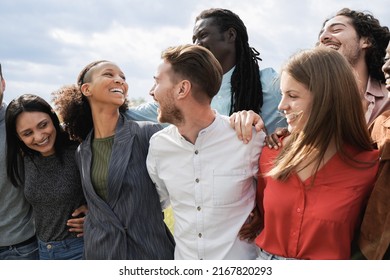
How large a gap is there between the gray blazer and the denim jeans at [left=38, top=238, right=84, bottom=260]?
0.34 meters

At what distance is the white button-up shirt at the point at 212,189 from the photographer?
121 inches

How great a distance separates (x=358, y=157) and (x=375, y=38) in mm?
2557

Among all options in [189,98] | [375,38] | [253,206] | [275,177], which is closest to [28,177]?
[189,98]

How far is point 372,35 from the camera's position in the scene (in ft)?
15.8

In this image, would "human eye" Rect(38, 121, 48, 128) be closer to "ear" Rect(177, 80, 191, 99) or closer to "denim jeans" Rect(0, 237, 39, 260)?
"denim jeans" Rect(0, 237, 39, 260)

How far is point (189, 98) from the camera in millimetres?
3254

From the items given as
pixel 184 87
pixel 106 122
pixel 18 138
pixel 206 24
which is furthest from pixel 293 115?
pixel 18 138

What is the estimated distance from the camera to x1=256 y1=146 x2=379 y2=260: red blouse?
8.66ft

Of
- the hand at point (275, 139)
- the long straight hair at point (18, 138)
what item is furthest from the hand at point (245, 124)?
the long straight hair at point (18, 138)

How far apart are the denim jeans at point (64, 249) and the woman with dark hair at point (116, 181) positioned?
1.08ft

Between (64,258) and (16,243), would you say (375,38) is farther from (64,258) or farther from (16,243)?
(16,243)

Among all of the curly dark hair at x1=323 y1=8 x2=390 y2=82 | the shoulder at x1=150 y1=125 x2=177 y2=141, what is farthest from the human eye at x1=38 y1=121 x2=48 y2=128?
the curly dark hair at x1=323 y1=8 x2=390 y2=82

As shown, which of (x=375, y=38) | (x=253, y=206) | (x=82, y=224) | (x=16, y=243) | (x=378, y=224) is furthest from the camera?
(x=375, y=38)

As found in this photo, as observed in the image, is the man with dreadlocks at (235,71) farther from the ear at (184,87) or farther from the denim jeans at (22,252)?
the denim jeans at (22,252)
